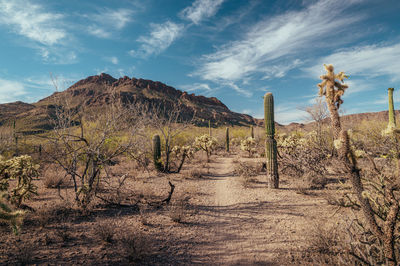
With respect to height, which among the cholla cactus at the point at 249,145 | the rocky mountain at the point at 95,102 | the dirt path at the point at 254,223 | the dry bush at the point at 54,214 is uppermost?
the rocky mountain at the point at 95,102

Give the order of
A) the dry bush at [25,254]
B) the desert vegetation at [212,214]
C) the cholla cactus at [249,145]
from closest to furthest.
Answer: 1. the desert vegetation at [212,214]
2. the dry bush at [25,254]
3. the cholla cactus at [249,145]

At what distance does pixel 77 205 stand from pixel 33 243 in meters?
1.58

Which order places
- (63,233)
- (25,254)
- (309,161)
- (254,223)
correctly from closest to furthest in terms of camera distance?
(25,254) → (63,233) → (254,223) → (309,161)

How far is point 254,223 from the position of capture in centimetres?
475

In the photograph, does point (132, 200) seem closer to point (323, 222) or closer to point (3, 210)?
point (3, 210)

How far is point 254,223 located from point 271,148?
344cm

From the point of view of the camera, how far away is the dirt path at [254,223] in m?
3.54

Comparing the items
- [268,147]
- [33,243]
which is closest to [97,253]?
[33,243]

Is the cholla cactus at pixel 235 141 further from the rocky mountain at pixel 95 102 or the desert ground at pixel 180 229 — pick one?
the desert ground at pixel 180 229

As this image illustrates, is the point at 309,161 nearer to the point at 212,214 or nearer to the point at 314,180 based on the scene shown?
the point at 314,180

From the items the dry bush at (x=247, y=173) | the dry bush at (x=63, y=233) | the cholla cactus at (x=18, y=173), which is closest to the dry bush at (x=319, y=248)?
the dry bush at (x=63, y=233)

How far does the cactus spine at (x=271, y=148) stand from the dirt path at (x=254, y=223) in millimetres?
440

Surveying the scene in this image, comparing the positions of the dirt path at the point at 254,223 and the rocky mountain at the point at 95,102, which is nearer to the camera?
the dirt path at the point at 254,223

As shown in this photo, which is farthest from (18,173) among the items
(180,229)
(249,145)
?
(249,145)
